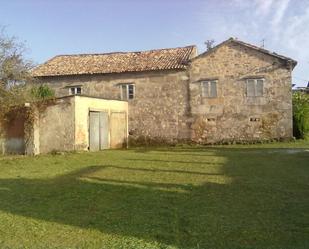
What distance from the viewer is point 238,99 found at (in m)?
28.0

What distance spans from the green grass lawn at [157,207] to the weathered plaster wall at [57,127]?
769 centimetres

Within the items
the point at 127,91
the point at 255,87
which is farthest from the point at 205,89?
the point at 127,91

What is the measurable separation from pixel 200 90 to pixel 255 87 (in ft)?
11.0

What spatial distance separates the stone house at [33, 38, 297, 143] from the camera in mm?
27375

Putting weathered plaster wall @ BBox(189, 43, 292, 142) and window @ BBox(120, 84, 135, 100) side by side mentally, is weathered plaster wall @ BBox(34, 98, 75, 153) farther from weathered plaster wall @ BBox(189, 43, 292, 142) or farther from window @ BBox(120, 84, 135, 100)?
weathered plaster wall @ BBox(189, 43, 292, 142)

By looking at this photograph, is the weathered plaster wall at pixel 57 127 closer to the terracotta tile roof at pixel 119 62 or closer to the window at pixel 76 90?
the terracotta tile roof at pixel 119 62

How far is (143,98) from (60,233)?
2266 centimetres

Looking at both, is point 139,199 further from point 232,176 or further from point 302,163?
point 302,163

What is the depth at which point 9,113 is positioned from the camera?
79.6 ft

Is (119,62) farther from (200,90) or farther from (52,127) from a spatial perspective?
(52,127)

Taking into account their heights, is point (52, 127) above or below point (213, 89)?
below

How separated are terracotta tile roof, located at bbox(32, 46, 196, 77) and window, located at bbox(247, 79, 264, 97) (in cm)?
420

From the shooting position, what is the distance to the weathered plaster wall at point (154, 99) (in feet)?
94.5

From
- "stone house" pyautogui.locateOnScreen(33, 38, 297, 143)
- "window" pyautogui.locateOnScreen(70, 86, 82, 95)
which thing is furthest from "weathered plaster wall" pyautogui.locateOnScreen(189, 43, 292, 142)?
"window" pyautogui.locateOnScreen(70, 86, 82, 95)
